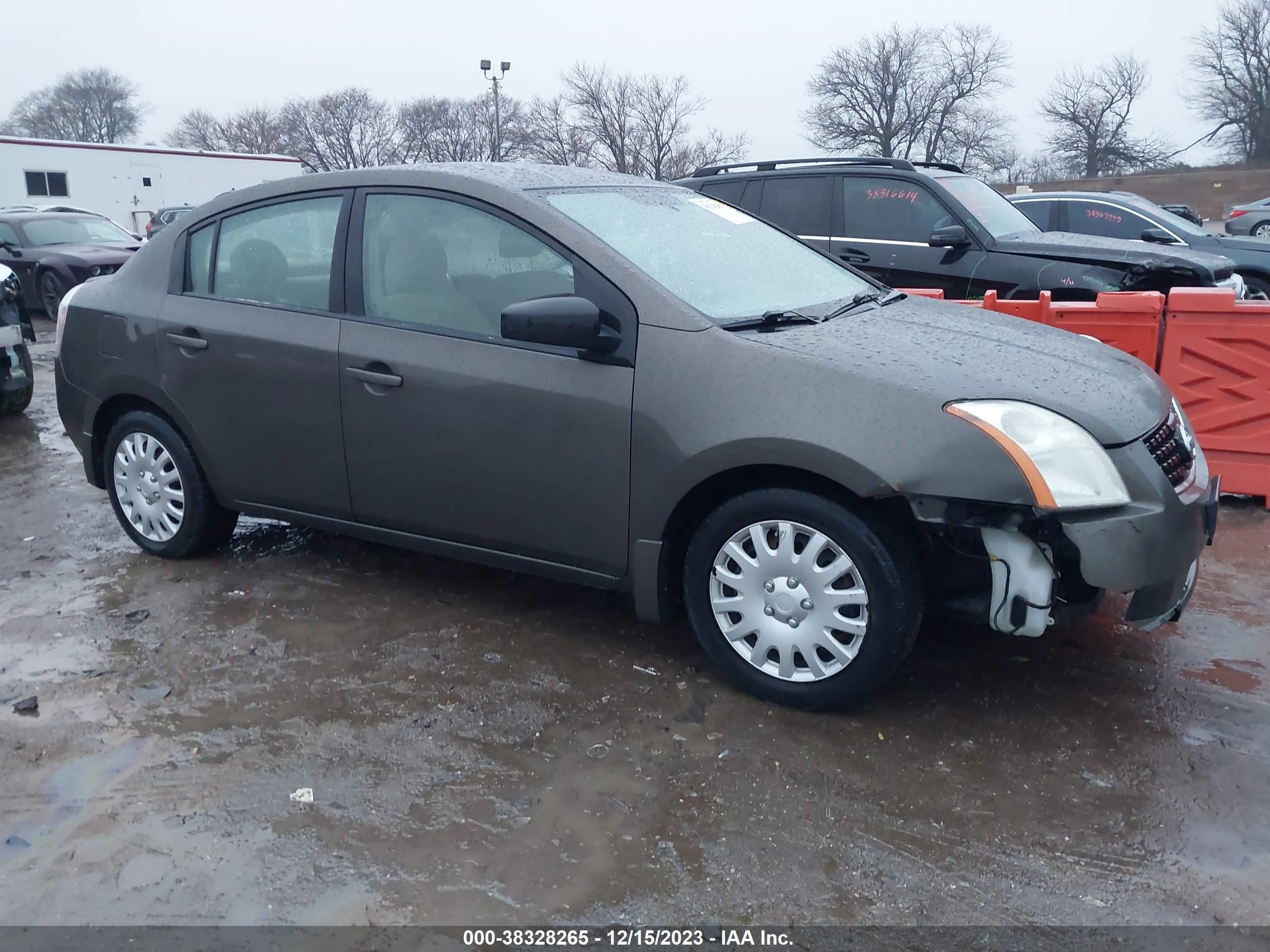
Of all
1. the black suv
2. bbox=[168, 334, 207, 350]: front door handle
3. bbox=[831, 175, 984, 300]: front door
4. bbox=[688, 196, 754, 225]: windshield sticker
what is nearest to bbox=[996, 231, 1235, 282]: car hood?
the black suv

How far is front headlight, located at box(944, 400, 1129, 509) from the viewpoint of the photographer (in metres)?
2.90

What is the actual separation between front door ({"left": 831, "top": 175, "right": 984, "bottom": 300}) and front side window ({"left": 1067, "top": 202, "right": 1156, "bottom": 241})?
3.25 m

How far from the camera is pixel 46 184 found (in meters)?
27.8

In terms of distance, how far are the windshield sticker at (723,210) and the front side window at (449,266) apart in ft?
3.29

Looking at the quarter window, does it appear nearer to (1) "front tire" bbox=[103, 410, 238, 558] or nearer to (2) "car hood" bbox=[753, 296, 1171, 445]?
(1) "front tire" bbox=[103, 410, 238, 558]

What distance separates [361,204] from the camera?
404 cm

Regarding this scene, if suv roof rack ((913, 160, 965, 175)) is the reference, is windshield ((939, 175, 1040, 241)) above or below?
below

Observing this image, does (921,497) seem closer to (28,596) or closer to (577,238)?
(577,238)

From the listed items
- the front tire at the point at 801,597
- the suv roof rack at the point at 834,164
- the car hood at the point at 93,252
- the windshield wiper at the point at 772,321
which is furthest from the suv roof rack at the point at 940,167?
the car hood at the point at 93,252

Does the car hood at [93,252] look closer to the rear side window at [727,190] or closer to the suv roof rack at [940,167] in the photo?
the rear side window at [727,190]

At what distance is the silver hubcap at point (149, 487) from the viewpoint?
467 cm

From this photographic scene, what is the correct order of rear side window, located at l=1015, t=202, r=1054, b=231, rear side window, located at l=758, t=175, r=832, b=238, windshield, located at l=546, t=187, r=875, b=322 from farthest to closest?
1. rear side window, located at l=1015, t=202, r=1054, b=231
2. rear side window, located at l=758, t=175, r=832, b=238
3. windshield, located at l=546, t=187, r=875, b=322

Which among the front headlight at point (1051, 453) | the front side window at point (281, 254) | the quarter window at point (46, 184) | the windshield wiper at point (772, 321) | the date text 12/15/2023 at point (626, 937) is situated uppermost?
the quarter window at point (46, 184)

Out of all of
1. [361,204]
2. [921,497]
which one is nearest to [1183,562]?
[921,497]
